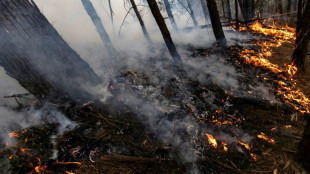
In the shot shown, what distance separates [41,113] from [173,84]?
14.2 feet

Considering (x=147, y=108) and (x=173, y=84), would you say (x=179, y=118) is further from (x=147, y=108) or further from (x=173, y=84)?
(x=173, y=84)

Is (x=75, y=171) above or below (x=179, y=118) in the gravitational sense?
above

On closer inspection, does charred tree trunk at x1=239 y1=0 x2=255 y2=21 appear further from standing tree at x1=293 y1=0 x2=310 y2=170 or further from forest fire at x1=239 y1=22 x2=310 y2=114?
standing tree at x1=293 y1=0 x2=310 y2=170

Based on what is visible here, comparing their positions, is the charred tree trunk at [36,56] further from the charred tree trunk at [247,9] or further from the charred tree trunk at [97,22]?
the charred tree trunk at [247,9]

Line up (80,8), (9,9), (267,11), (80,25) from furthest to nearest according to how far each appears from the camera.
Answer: (267,11)
(80,8)
(80,25)
(9,9)

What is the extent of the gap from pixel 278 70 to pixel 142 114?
234 inches

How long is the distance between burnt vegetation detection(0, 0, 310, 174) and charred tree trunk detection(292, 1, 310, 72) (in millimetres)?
33

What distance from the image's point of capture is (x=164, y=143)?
3.95 meters

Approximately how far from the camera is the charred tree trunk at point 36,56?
353 centimetres

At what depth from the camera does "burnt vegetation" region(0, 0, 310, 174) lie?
3.34 m

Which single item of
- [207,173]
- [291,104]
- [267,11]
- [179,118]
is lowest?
[267,11]

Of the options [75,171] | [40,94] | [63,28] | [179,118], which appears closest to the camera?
[75,171]

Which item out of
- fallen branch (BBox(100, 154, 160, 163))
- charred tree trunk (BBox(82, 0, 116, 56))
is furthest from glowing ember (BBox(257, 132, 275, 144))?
charred tree trunk (BBox(82, 0, 116, 56))

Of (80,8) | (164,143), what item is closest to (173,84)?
(164,143)
